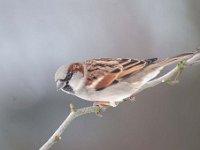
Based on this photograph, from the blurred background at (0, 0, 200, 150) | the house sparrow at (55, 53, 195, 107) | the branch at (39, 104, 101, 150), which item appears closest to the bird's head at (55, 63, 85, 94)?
the house sparrow at (55, 53, 195, 107)

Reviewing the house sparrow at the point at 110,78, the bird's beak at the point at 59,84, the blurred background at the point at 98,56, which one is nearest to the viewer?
the bird's beak at the point at 59,84

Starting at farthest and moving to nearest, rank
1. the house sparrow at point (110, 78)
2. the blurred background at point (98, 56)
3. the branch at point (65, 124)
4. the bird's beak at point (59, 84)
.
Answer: the blurred background at point (98, 56), the house sparrow at point (110, 78), the bird's beak at point (59, 84), the branch at point (65, 124)

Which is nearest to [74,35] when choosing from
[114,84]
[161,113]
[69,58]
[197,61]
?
[69,58]

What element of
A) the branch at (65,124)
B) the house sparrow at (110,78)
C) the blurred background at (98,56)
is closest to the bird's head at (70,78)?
the house sparrow at (110,78)

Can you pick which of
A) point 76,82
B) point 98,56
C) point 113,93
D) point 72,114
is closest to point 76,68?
point 76,82

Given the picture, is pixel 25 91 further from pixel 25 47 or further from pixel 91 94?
pixel 91 94

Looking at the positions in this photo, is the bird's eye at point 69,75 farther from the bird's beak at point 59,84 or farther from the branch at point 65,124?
the branch at point 65,124
